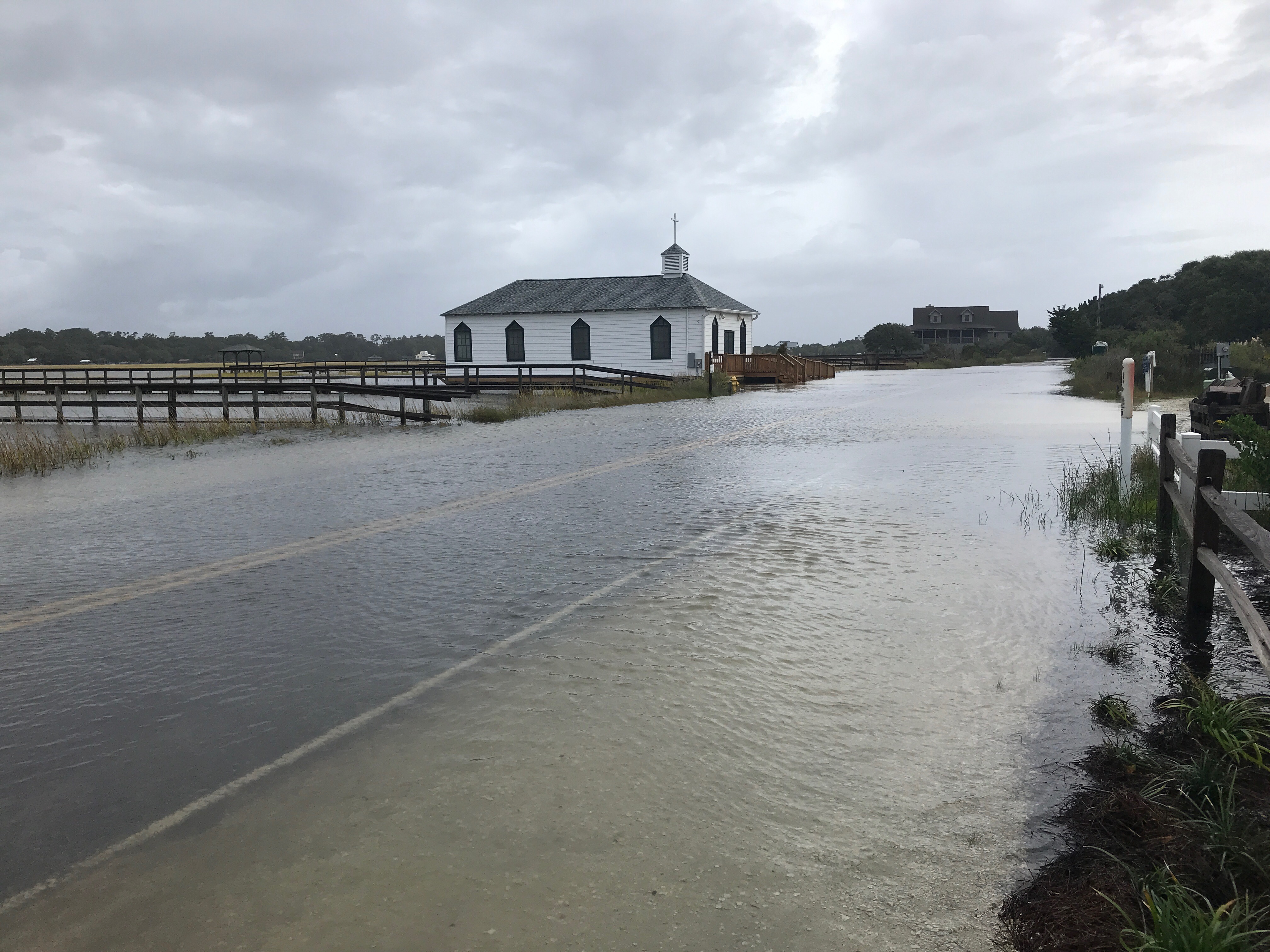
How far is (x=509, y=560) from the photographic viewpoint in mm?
9008

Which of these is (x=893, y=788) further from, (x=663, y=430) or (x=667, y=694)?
(x=663, y=430)

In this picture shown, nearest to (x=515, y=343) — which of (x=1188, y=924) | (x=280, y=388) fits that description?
(x=280, y=388)

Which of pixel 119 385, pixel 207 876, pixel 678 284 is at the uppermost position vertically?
pixel 678 284

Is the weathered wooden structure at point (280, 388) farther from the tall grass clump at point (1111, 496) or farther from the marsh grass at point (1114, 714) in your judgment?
the marsh grass at point (1114, 714)

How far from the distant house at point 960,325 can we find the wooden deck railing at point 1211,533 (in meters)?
132

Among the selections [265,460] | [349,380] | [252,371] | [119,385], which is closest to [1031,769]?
[265,460]

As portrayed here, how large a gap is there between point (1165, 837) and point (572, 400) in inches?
1238

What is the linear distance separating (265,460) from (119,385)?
64.0 ft

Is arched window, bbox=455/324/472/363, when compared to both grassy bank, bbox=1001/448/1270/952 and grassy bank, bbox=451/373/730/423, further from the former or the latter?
grassy bank, bbox=1001/448/1270/952

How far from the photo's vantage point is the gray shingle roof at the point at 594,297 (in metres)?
54.8

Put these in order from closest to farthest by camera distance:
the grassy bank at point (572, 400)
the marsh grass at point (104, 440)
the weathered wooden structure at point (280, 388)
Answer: the marsh grass at point (104, 440) → the weathered wooden structure at point (280, 388) → the grassy bank at point (572, 400)

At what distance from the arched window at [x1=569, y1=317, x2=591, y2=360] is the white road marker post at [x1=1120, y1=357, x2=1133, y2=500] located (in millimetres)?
43503

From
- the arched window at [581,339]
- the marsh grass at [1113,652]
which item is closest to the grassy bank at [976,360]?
the arched window at [581,339]

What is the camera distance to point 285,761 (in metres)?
4.71
